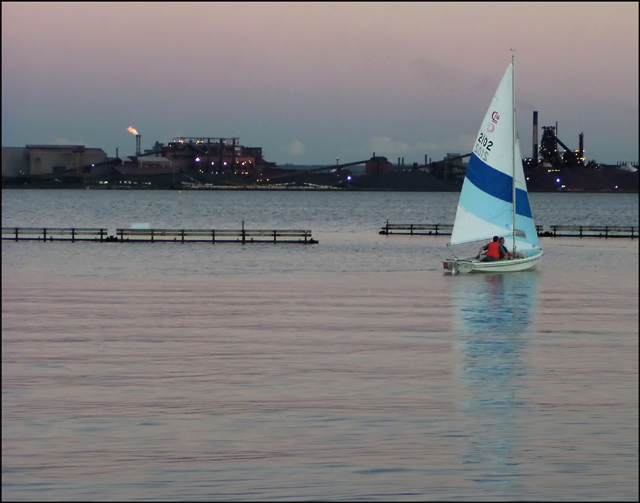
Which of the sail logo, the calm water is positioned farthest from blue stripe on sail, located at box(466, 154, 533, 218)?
the calm water

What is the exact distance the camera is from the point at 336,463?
12.8 m

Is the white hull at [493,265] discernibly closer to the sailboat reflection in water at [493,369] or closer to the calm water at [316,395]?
the sailboat reflection in water at [493,369]

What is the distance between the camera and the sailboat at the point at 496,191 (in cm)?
4469

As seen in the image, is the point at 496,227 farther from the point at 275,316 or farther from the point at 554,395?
the point at 554,395

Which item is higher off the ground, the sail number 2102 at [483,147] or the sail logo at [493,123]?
the sail logo at [493,123]

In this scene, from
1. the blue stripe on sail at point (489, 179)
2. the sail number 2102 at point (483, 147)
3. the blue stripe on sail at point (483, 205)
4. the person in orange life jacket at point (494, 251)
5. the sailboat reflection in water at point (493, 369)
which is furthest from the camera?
the blue stripe on sail at point (483, 205)

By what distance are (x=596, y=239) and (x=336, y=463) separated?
69017 millimetres

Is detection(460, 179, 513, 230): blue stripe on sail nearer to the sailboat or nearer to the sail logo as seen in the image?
the sailboat

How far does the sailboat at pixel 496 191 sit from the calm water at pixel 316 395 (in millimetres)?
8121

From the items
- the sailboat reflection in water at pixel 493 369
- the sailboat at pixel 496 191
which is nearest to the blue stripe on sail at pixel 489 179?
the sailboat at pixel 496 191

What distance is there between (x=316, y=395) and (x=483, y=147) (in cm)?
2956

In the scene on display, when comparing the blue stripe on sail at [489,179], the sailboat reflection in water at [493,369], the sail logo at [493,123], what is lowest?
the sailboat reflection in water at [493,369]

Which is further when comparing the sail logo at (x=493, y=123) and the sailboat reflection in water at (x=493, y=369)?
the sail logo at (x=493, y=123)

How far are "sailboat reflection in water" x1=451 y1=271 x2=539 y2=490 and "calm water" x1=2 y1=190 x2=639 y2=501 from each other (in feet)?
0.16
